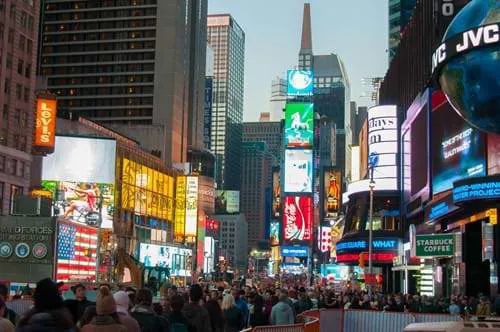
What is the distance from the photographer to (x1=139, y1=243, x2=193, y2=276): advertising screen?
76.8 metres

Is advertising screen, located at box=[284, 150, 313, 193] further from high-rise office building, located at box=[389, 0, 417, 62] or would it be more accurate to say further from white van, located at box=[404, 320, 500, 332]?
white van, located at box=[404, 320, 500, 332]

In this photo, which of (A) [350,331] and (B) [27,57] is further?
(B) [27,57]

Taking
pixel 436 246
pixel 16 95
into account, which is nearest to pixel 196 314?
pixel 436 246

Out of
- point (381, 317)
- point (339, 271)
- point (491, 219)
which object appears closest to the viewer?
point (381, 317)

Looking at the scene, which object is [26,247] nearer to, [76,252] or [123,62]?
[76,252]

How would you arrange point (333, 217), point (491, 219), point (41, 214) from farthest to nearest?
1. point (333, 217)
2. point (491, 219)
3. point (41, 214)

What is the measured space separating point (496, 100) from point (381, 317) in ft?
30.2

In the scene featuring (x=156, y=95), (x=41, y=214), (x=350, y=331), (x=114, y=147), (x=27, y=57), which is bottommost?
(x=350, y=331)

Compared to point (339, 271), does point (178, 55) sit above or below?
above

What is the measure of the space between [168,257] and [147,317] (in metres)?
72.4

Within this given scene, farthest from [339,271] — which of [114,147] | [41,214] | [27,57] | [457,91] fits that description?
[457,91]

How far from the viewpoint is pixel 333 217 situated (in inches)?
5974

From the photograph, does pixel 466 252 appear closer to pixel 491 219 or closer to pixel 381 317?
pixel 491 219

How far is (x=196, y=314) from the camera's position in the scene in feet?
44.4
